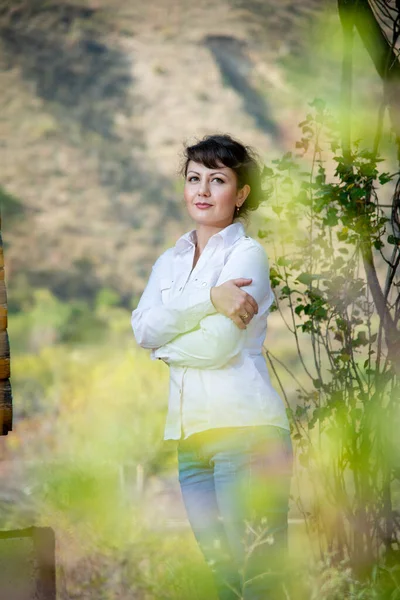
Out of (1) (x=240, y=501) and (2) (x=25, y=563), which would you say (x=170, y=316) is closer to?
(1) (x=240, y=501)

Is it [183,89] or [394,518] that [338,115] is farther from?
[394,518]

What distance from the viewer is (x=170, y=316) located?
7.80 feet

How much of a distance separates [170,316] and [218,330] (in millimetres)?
143

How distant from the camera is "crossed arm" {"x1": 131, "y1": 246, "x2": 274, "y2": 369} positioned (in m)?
2.31

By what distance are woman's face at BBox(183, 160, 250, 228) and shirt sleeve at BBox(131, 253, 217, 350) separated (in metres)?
0.21

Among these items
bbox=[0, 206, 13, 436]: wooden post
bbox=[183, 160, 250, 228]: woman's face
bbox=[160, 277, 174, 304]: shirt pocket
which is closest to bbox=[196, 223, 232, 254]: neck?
bbox=[183, 160, 250, 228]: woman's face

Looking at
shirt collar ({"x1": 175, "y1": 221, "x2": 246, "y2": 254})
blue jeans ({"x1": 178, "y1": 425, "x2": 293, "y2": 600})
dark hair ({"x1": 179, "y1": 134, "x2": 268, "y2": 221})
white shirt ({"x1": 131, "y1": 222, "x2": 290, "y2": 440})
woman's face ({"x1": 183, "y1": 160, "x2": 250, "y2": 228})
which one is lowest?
blue jeans ({"x1": 178, "y1": 425, "x2": 293, "y2": 600})

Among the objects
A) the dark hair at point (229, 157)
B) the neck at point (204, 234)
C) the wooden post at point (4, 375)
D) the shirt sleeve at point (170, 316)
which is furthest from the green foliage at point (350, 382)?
the wooden post at point (4, 375)

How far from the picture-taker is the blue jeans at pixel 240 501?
2.32 m

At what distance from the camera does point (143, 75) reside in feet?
13.5

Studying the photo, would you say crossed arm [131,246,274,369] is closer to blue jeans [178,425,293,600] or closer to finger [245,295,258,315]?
finger [245,295,258,315]

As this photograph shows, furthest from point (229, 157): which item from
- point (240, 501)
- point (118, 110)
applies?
point (118, 110)

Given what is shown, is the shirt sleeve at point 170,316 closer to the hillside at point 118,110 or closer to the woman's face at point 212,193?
the woman's face at point 212,193

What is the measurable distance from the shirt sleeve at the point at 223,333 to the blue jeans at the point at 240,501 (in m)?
0.19
